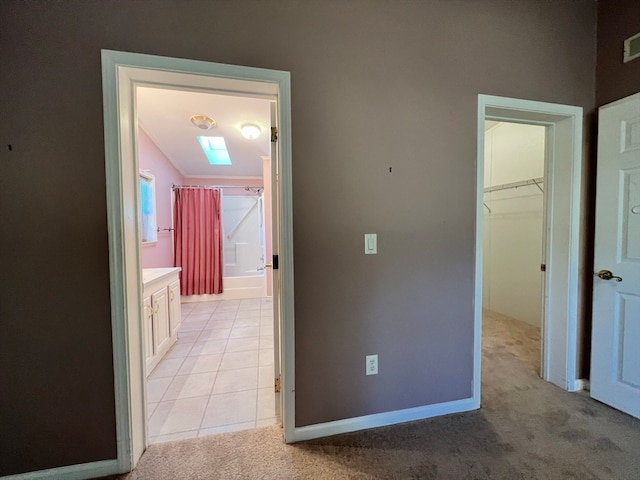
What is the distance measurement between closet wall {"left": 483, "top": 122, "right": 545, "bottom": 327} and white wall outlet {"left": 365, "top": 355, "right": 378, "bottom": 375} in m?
2.53

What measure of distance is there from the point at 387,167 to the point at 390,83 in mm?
494

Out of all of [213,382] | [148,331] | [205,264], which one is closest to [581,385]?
[213,382]

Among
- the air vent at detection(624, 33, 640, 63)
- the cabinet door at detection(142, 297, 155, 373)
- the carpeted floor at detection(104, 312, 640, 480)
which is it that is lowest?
the carpeted floor at detection(104, 312, 640, 480)

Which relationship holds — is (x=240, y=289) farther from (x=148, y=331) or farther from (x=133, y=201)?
(x=133, y=201)

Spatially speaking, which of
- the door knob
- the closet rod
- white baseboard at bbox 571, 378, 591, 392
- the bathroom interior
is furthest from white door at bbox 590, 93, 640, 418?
the bathroom interior

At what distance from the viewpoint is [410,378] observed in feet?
5.45

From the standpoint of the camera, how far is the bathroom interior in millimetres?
1918

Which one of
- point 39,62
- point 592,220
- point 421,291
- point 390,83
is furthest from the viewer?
point 592,220

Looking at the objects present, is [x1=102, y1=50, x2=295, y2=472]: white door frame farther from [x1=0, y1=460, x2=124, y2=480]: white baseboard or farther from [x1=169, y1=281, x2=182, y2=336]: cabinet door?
[x1=169, y1=281, x2=182, y2=336]: cabinet door

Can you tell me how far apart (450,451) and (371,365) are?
0.58 m

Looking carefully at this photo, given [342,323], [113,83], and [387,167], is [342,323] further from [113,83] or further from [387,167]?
[113,83]

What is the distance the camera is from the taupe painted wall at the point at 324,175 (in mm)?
1216

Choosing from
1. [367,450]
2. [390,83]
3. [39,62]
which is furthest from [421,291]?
[39,62]

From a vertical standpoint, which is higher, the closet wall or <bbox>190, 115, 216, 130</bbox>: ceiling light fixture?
<bbox>190, 115, 216, 130</bbox>: ceiling light fixture
